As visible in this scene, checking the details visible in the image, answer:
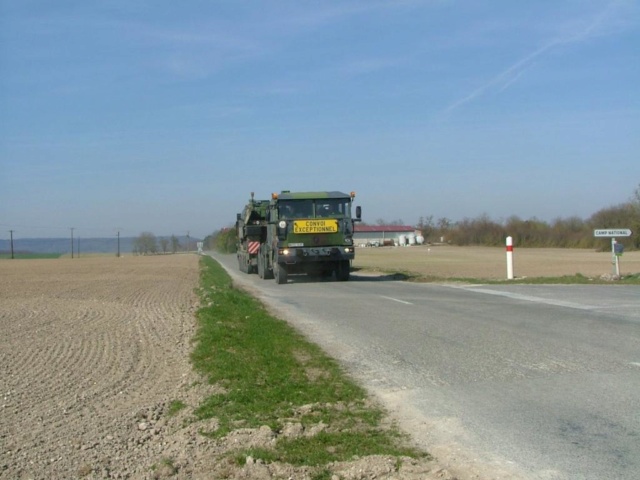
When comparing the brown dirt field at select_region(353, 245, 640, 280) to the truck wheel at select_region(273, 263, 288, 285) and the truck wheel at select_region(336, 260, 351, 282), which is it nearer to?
the truck wheel at select_region(336, 260, 351, 282)

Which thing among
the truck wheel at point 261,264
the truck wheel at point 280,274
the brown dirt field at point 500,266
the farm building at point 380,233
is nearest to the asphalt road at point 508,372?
the truck wheel at point 280,274

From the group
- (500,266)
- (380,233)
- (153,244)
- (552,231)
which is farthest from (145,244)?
(500,266)

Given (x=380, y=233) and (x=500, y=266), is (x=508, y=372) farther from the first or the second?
(x=380, y=233)

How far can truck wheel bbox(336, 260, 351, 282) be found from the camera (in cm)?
2761

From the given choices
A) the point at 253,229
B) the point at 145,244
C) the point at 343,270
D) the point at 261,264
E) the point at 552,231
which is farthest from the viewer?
the point at 145,244

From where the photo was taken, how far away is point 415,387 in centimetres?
777

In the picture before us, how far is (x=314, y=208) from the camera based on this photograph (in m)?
26.5

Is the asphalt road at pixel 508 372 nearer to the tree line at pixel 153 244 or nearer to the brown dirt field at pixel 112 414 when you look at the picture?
the brown dirt field at pixel 112 414

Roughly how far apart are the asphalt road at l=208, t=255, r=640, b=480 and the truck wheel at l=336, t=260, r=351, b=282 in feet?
33.2

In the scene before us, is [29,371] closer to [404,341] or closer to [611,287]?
[404,341]

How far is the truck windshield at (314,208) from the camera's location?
1039 inches

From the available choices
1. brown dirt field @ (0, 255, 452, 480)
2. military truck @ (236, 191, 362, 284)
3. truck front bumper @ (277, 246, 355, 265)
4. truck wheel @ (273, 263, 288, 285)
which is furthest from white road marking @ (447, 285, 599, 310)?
brown dirt field @ (0, 255, 452, 480)

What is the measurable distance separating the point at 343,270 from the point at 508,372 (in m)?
19.6

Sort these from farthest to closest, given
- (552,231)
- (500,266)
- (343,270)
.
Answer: (552,231) < (500,266) < (343,270)
